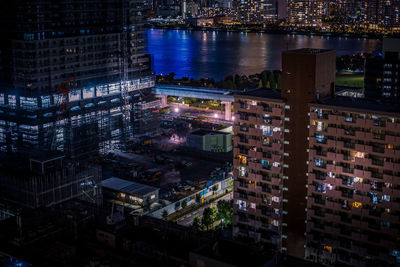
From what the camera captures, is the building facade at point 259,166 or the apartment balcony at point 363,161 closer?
the apartment balcony at point 363,161

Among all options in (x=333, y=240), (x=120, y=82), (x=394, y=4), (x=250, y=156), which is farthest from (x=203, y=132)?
(x=394, y=4)

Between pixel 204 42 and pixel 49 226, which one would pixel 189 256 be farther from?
pixel 204 42

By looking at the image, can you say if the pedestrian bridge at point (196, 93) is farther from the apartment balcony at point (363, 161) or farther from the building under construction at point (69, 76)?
the apartment balcony at point (363, 161)

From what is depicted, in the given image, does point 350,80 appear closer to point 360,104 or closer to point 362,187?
point 360,104

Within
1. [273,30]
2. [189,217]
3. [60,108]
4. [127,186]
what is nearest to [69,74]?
[60,108]

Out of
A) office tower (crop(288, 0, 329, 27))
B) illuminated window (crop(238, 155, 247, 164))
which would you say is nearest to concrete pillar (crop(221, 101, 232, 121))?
illuminated window (crop(238, 155, 247, 164))

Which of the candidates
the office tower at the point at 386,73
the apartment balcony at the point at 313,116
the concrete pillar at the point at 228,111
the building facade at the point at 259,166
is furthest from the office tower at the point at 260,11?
the apartment balcony at the point at 313,116
